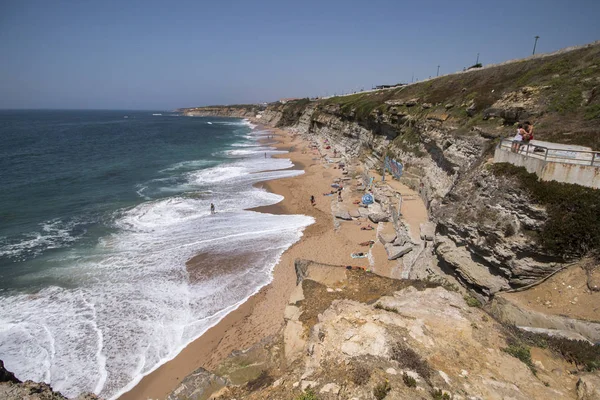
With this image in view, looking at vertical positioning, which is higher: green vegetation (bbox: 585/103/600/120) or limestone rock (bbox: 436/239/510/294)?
green vegetation (bbox: 585/103/600/120)

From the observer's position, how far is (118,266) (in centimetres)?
1886

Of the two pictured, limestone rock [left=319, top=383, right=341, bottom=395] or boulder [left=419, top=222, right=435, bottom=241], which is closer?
limestone rock [left=319, top=383, right=341, bottom=395]

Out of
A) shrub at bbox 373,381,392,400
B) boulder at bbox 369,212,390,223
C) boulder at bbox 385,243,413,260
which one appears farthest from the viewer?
boulder at bbox 369,212,390,223

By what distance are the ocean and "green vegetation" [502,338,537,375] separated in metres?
12.0

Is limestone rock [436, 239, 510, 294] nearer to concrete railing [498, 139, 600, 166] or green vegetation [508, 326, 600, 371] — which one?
green vegetation [508, 326, 600, 371]

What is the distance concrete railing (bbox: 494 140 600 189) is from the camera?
33.3 feet

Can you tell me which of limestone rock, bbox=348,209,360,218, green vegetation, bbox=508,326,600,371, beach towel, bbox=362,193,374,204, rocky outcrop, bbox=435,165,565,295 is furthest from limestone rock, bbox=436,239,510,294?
beach towel, bbox=362,193,374,204

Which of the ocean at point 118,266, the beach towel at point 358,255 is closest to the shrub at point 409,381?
the ocean at point 118,266

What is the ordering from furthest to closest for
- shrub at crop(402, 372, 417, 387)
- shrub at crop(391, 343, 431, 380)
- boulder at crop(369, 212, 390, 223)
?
boulder at crop(369, 212, 390, 223) → shrub at crop(391, 343, 431, 380) → shrub at crop(402, 372, 417, 387)

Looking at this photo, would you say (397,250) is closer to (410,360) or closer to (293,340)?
(293,340)

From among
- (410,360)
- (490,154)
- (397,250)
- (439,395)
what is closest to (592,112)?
(490,154)

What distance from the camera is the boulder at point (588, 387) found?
5880 millimetres

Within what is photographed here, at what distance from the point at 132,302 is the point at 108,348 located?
9.53 ft

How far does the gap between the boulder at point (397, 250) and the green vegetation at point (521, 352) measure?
A: 10.7 m
